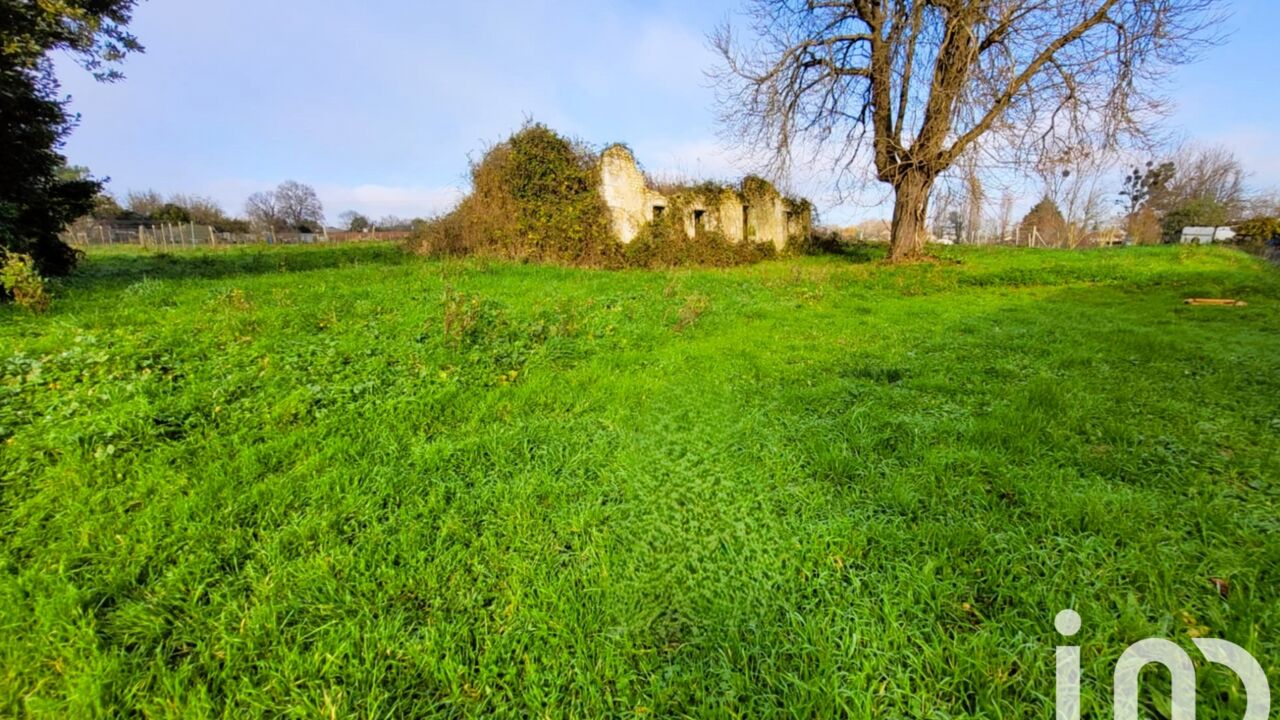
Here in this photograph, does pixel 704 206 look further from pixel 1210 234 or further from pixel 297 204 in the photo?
pixel 297 204

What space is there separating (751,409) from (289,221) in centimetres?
5604

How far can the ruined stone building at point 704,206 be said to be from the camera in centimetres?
1386

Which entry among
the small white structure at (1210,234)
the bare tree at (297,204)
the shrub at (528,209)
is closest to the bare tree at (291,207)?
the bare tree at (297,204)

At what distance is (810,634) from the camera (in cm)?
164

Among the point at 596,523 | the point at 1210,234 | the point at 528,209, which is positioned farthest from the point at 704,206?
the point at 1210,234

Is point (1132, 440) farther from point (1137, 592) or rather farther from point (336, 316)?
point (336, 316)

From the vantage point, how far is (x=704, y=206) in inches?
619

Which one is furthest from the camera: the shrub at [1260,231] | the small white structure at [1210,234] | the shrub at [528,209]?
the small white structure at [1210,234]

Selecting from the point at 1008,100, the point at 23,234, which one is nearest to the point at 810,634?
the point at 23,234

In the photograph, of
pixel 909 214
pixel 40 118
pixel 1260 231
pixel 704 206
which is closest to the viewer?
pixel 40 118
